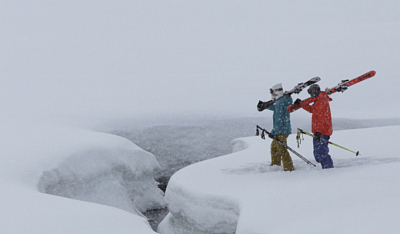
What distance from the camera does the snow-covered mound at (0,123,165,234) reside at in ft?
12.6

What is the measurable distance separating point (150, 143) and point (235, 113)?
5239 millimetres

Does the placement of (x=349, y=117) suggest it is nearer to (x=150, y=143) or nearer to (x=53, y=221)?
(x=150, y=143)

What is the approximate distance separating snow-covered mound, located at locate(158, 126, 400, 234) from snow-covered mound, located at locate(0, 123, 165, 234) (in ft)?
2.99

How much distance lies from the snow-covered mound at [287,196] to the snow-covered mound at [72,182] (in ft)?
2.99

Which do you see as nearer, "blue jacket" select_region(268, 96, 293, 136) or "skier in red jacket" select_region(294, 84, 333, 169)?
"skier in red jacket" select_region(294, 84, 333, 169)

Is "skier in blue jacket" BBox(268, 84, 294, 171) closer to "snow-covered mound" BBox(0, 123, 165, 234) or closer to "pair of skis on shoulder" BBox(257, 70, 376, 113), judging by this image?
"pair of skis on shoulder" BBox(257, 70, 376, 113)

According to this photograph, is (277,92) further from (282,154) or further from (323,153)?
(323,153)

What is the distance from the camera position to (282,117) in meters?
5.90

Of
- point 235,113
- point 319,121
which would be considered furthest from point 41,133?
point 235,113

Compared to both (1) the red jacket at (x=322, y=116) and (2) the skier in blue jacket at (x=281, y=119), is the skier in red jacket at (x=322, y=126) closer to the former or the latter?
(1) the red jacket at (x=322, y=116)

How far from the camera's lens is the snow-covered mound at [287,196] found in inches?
130

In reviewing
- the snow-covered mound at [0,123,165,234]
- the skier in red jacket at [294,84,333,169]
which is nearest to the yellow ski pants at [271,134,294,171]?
the skier in red jacket at [294,84,333,169]

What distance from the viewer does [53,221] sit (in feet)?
12.3

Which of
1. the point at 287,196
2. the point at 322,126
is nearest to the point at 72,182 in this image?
the point at 287,196
